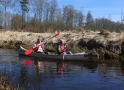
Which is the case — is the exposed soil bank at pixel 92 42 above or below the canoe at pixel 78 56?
above

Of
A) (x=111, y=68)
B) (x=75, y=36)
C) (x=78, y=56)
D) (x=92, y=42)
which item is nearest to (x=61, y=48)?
(x=78, y=56)

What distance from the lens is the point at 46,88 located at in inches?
422

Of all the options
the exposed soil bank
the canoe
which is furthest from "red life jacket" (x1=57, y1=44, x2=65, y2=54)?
the exposed soil bank

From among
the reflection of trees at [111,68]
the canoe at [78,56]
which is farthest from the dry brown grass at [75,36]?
the reflection of trees at [111,68]

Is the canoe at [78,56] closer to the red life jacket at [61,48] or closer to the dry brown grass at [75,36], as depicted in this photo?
the red life jacket at [61,48]

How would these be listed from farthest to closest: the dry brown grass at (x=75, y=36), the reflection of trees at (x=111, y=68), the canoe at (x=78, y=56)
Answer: the dry brown grass at (x=75, y=36) → the canoe at (x=78, y=56) → the reflection of trees at (x=111, y=68)

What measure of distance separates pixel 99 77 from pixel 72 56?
256 inches

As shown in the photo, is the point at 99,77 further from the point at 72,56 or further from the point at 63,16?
the point at 63,16

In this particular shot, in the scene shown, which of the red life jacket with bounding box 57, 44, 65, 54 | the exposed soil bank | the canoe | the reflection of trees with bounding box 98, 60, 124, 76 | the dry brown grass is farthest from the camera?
the dry brown grass

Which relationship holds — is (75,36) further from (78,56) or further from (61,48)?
(78,56)

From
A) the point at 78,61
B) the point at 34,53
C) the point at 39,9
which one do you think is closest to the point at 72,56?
the point at 78,61

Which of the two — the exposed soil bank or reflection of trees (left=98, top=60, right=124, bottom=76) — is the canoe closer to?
reflection of trees (left=98, top=60, right=124, bottom=76)

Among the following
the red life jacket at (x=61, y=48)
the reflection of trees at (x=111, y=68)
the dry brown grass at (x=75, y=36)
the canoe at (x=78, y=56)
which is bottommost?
the reflection of trees at (x=111, y=68)

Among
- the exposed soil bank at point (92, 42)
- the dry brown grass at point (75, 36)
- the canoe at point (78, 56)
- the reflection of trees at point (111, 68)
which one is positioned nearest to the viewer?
the reflection of trees at point (111, 68)
